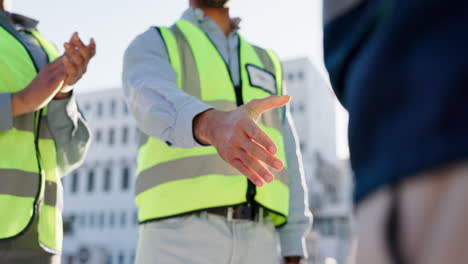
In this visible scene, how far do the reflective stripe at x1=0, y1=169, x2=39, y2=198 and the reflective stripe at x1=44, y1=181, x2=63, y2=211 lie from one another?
0.39ft

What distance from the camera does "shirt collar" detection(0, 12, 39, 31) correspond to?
11.5 ft

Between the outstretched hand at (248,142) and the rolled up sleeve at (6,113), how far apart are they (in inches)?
60.2

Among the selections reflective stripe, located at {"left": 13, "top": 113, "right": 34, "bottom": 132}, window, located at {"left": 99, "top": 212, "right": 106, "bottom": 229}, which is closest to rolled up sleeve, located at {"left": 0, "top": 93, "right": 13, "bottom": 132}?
reflective stripe, located at {"left": 13, "top": 113, "right": 34, "bottom": 132}

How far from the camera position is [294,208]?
3260mm

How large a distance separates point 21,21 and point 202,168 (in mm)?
1361

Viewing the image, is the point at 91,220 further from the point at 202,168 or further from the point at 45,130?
the point at 202,168

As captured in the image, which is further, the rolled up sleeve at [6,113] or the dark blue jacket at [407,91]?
the rolled up sleeve at [6,113]

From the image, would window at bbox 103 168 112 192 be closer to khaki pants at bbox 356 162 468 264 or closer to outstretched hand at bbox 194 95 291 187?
outstretched hand at bbox 194 95 291 187

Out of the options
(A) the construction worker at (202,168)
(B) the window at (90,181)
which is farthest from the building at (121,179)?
(A) the construction worker at (202,168)

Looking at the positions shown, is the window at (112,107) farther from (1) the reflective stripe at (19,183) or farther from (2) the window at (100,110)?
(1) the reflective stripe at (19,183)

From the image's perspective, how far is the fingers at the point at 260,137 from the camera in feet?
5.03

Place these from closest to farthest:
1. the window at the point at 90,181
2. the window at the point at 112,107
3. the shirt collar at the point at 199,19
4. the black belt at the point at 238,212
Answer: the black belt at the point at 238,212 < the shirt collar at the point at 199,19 < the window at the point at 90,181 < the window at the point at 112,107

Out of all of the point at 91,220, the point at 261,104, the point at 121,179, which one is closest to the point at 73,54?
the point at 261,104

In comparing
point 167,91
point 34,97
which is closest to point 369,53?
point 167,91
